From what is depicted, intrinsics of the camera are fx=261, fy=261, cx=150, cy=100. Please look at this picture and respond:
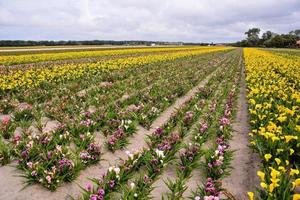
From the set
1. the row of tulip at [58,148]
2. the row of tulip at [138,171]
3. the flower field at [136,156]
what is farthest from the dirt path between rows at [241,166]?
the row of tulip at [58,148]

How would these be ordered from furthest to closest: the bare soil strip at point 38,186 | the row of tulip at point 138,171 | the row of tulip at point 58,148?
1. the row of tulip at point 58,148
2. the bare soil strip at point 38,186
3. the row of tulip at point 138,171

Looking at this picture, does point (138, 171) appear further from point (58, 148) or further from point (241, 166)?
point (241, 166)

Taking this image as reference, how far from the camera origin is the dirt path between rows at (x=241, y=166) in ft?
14.8

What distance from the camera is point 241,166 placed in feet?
17.6

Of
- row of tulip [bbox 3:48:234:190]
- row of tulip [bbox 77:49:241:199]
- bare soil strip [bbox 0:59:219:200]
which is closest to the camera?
row of tulip [bbox 77:49:241:199]

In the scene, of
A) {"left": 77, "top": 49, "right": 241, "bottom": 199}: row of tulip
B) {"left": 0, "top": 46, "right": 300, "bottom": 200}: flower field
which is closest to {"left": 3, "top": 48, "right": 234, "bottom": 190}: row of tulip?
{"left": 0, "top": 46, "right": 300, "bottom": 200}: flower field

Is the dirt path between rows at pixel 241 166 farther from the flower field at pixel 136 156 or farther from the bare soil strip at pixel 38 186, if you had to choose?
the bare soil strip at pixel 38 186

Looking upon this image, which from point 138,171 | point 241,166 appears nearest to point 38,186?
point 138,171

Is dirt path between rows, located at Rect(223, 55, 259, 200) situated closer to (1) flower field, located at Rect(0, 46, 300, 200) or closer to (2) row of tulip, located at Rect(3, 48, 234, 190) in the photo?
(1) flower field, located at Rect(0, 46, 300, 200)

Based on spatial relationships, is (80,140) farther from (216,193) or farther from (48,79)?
(48,79)

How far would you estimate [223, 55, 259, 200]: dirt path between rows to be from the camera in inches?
178

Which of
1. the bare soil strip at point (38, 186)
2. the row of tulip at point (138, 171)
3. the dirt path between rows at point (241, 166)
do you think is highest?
the row of tulip at point (138, 171)

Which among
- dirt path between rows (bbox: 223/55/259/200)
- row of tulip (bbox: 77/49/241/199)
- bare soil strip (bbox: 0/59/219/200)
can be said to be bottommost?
dirt path between rows (bbox: 223/55/259/200)

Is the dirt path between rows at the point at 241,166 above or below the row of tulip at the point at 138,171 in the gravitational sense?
below
